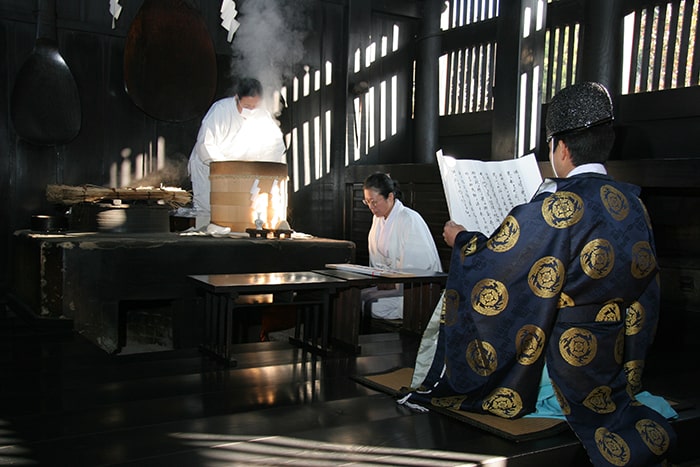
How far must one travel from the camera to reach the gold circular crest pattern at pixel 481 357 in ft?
8.54

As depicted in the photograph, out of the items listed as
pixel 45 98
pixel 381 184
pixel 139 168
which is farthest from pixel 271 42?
pixel 381 184

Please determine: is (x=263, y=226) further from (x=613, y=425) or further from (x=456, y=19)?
(x=456, y=19)

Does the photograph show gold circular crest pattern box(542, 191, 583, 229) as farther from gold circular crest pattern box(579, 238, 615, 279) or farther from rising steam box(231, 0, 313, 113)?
rising steam box(231, 0, 313, 113)

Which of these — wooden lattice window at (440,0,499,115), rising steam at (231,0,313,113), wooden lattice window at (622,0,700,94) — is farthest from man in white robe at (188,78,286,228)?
wooden lattice window at (622,0,700,94)

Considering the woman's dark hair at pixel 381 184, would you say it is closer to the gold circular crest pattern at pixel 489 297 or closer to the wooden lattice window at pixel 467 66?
the gold circular crest pattern at pixel 489 297

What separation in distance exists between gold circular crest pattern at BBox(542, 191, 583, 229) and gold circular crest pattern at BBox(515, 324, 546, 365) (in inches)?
16.2

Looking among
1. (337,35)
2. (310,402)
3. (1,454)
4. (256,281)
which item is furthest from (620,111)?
(1,454)

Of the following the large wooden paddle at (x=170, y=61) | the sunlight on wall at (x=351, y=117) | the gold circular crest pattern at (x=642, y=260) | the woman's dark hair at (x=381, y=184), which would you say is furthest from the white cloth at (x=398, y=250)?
the sunlight on wall at (x=351, y=117)

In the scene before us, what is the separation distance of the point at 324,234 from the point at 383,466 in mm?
6533

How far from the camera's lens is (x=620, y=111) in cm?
691

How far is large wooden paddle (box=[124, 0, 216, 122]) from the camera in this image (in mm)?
6957

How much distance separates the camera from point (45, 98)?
661 centimetres

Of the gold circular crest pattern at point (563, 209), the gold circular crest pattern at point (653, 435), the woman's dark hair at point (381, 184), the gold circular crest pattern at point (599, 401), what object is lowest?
the gold circular crest pattern at point (653, 435)

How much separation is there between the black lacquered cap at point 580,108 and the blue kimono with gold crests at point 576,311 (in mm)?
207
